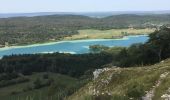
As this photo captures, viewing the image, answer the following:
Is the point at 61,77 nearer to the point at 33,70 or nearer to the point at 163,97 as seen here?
the point at 33,70

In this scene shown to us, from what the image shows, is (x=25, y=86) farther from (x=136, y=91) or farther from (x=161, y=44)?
(x=136, y=91)

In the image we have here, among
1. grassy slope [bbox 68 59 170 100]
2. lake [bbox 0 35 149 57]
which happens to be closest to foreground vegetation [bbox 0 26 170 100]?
grassy slope [bbox 68 59 170 100]

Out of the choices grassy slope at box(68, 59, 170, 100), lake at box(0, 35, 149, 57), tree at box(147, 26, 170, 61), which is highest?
grassy slope at box(68, 59, 170, 100)

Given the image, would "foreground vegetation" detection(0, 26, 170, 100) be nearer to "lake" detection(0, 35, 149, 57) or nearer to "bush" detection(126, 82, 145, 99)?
"bush" detection(126, 82, 145, 99)

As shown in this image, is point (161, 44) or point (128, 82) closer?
point (128, 82)

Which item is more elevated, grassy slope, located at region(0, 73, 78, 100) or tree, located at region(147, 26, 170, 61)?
tree, located at region(147, 26, 170, 61)

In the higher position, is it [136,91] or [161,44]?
[136,91]

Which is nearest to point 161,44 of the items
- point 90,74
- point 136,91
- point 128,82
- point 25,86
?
point 90,74

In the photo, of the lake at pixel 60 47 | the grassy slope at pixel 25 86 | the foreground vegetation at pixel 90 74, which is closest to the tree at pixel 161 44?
the foreground vegetation at pixel 90 74
